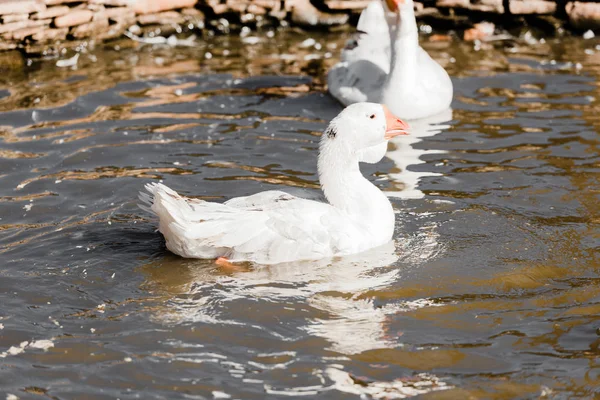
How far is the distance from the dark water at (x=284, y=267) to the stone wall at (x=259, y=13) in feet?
4.19

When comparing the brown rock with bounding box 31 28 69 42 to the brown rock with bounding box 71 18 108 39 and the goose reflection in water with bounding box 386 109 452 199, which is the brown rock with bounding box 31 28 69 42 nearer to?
the brown rock with bounding box 71 18 108 39

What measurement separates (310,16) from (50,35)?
3.93 metres

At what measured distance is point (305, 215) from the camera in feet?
22.6

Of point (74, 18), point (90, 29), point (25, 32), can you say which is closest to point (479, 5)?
point (90, 29)

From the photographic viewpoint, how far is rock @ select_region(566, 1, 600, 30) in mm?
13805

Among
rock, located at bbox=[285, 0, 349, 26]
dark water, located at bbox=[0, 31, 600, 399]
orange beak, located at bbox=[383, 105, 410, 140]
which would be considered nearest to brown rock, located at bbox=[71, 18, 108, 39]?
dark water, located at bbox=[0, 31, 600, 399]

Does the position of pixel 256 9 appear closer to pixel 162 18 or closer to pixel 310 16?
pixel 310 16

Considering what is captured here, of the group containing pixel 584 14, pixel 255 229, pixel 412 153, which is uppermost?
pixel 584 14

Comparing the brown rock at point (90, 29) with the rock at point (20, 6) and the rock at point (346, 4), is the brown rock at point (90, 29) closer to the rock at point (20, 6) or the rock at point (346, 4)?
the rock at point (20, 6)

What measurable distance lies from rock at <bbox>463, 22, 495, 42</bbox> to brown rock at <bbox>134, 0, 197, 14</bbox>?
161 inches

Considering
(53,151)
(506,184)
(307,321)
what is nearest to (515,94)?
(506,184)

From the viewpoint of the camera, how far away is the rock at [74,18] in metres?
12.6

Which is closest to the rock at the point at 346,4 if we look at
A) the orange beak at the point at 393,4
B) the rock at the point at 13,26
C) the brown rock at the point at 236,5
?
the brown rock at the point at 236,5

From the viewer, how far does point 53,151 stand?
30.5ft
